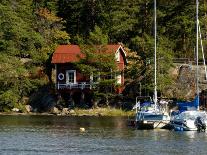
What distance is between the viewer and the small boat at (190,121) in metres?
57.7

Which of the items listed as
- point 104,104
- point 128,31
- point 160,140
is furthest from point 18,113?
point 160,140

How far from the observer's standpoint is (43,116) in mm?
76125

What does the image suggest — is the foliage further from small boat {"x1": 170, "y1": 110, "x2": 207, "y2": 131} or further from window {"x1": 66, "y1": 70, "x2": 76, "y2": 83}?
small boat {"x1": 170, "y1": 110, "x2": 207, "y2": 131}

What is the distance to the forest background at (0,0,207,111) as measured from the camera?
81.4 m

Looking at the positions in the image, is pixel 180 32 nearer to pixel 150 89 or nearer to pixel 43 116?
pixel 150 89

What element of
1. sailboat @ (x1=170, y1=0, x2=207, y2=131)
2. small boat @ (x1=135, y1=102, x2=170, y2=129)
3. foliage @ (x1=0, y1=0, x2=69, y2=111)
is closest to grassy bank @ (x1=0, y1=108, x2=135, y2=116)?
foliage @ (x1=0, y1=0, x2=69, y2=111)

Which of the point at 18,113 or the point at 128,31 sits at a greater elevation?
the point at 128,31

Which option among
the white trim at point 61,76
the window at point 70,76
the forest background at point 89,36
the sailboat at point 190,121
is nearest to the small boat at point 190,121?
the sailboat at point 190,121

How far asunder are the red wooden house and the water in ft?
54.3

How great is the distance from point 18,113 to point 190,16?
25601 mm

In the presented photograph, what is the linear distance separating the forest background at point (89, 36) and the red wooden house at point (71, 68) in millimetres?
1177

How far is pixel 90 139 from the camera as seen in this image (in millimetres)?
50469

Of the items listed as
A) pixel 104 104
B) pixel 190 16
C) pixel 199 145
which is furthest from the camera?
pixel 190 16

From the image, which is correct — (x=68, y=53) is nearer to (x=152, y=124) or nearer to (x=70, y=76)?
(x=70, y=76)
